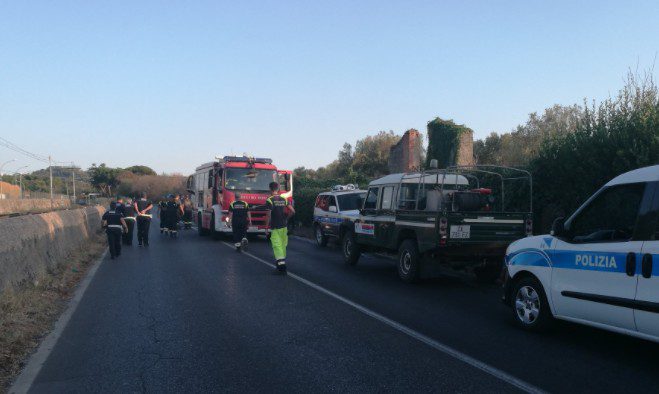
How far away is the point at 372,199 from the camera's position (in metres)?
12.8

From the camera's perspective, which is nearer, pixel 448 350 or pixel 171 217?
pixel 448 350

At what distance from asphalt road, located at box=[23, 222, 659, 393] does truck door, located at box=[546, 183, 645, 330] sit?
0.46m

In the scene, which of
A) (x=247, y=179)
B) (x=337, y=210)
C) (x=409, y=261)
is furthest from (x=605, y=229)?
(x=247, y=179)

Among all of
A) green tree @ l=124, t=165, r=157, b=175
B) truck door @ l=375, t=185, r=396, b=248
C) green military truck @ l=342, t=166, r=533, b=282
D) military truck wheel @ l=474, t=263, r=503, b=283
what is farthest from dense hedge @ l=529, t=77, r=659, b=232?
green tree @ l=124, t=165, r=157, b=175

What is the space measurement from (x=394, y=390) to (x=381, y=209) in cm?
742

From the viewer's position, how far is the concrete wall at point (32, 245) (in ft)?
27.7

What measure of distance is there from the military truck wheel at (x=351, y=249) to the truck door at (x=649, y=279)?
8.19 metres

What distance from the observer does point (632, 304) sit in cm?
539

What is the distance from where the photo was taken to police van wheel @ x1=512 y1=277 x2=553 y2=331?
6613mm

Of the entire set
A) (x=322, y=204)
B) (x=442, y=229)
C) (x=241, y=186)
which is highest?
(x=241, y=186)

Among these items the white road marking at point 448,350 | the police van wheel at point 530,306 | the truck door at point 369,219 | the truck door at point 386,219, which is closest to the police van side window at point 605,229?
the police van wheel at point 530,306

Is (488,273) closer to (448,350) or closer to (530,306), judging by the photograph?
(530,306)

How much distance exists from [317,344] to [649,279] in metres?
3.41

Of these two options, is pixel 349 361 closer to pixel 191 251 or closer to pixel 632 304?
pixel 632 304
